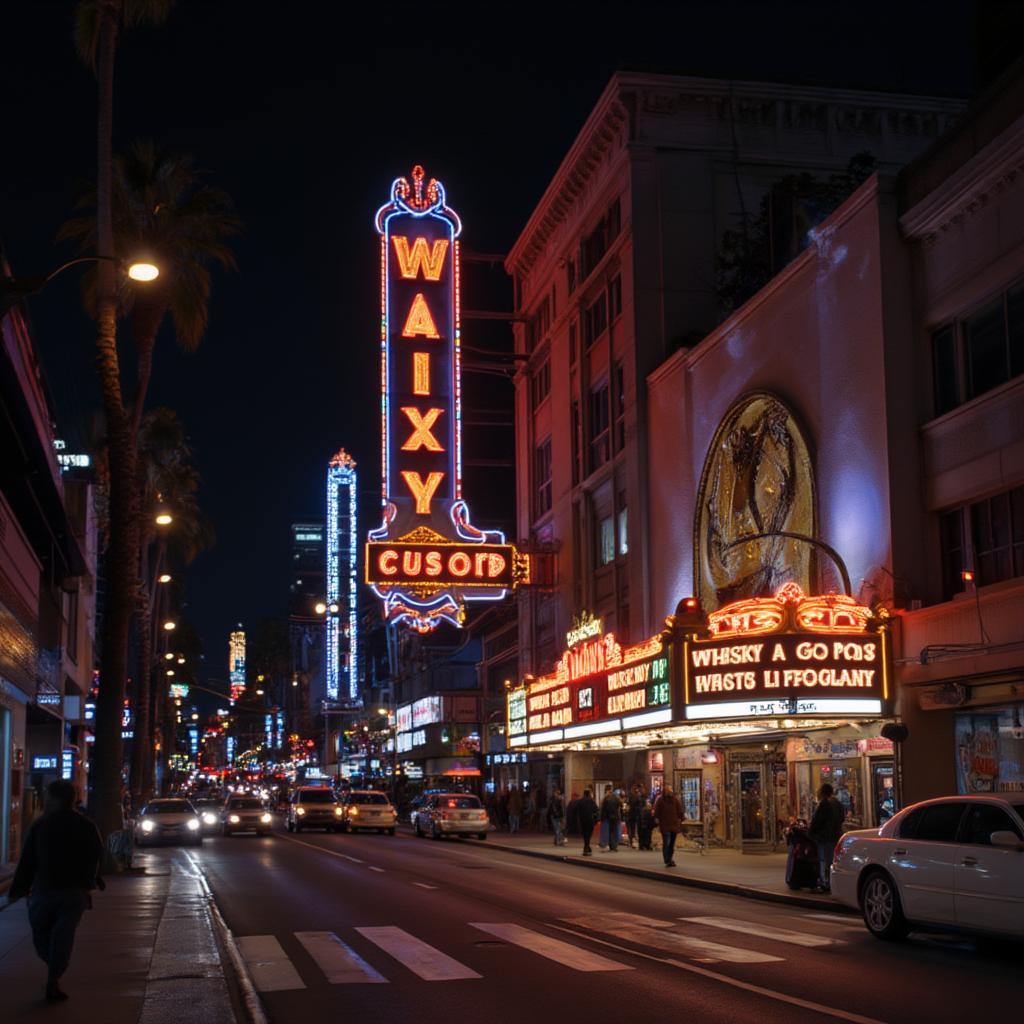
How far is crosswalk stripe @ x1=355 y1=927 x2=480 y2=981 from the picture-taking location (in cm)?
1290

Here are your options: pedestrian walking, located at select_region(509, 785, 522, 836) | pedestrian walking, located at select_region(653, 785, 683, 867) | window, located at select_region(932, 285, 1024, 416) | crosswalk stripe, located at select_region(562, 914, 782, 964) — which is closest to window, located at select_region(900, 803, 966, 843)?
crosswalk stripe, located at select_region(562, 914, 782, 964)

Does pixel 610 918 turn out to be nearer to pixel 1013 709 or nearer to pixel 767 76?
pixel 1013 709

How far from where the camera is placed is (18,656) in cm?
2892

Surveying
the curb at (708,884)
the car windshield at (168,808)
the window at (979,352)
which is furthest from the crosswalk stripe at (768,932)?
the car windshield at (168,808)

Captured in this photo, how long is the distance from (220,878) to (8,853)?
820 centimetres

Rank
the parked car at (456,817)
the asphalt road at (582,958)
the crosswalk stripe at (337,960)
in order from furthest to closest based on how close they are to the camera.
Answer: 1. the parked car at (456,817)
2. the crosswalk stripe at (337,960)
3. the asphalt road at (582,958)

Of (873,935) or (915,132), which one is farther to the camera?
(915,132)

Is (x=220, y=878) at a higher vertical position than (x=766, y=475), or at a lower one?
lower

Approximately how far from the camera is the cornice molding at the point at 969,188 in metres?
22.3

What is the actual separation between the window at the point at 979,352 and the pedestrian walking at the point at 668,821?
949cm

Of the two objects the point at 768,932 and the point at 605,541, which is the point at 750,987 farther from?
the point at 605,541

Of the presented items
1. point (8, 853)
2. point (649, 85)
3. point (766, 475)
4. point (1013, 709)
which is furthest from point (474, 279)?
point (1013, 709)

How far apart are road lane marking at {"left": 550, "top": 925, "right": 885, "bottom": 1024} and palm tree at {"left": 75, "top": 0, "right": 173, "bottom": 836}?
14.2 m

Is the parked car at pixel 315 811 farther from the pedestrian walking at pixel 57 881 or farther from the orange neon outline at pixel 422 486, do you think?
the pedestrian walking at pixel 57 881
